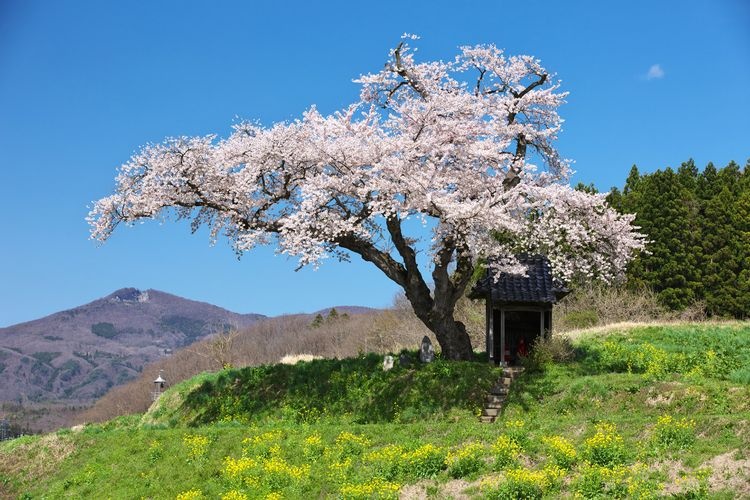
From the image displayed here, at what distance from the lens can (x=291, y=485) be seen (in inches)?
752

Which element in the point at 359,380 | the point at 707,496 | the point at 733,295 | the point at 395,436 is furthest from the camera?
the point at 733,295

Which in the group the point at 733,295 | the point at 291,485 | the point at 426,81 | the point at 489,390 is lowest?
the point at 291,485

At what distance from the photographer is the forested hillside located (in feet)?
179

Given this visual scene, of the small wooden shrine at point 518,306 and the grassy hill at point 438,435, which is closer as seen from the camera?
the grassy hill at point 438,435

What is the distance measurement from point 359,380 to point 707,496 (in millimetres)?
17157

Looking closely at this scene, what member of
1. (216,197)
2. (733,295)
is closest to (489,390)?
(216,197)

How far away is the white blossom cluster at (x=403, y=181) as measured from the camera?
28.0m

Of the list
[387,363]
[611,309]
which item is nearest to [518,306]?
[387,363]

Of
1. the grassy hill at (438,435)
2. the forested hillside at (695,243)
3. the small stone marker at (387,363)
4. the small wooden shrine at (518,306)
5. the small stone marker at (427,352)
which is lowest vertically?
the grassy hill at (438,435)

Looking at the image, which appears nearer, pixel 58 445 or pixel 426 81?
pixel 58 445

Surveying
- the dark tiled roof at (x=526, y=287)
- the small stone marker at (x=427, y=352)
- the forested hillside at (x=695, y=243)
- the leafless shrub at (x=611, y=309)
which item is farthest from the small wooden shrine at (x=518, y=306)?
the forested hillside at (x=695, y=243)

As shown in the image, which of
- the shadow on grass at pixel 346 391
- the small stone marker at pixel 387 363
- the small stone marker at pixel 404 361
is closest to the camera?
the shadow on grass at pixel 346 391

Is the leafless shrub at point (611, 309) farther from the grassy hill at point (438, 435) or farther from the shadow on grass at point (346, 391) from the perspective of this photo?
the shadow on grass at point (346, 391)

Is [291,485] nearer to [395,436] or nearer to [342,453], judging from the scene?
[342,453]
